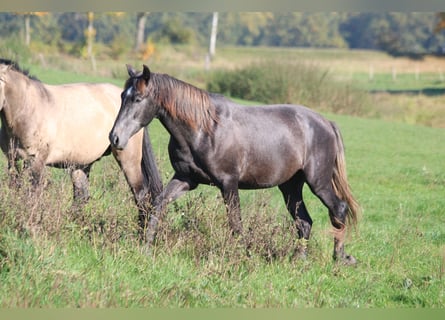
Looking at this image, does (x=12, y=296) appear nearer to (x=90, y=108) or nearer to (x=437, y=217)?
(x=90, y=108)

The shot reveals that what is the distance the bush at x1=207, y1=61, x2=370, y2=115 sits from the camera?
3259cm

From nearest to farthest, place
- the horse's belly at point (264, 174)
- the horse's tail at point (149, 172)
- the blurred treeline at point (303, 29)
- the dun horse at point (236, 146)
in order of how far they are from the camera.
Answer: the dun horse at point (236, 146) < the horse's belly at point (264, 174) < the horse's tail at point (149, 172) < the blurred treeline at point (303, 29)

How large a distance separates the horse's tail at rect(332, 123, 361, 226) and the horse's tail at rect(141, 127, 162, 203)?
221cm

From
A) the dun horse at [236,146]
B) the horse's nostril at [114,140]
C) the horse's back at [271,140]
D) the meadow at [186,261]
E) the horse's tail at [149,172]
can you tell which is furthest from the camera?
the horse's tail at [149,172]

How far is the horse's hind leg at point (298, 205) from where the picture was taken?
9.28 meters

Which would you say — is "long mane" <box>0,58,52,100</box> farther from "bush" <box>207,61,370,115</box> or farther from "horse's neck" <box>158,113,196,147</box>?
"bush" <box>207,61,370,115</box>

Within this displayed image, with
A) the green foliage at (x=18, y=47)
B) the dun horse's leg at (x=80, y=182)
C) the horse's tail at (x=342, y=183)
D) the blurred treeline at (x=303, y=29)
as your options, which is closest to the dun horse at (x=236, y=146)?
the horse's tail at (x=342, y=183)

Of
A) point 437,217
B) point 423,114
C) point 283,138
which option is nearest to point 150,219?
point 283,138

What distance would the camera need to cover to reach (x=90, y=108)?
1011 centimetres

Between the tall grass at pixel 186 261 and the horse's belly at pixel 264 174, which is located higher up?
the horse's belly at pixel 264 174

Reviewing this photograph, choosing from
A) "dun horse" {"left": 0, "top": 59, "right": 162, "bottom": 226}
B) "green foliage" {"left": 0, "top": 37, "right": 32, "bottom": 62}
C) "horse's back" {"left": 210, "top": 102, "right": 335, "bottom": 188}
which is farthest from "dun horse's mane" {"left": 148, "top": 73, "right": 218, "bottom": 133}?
"green foliage" {"left": 0, "top": 37, "right": 32, "bottom": 62}

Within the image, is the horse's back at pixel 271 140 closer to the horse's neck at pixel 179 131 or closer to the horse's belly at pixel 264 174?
the horse's belly at pixel 264 174

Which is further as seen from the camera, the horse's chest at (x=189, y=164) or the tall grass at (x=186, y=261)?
the horse's chest at (x=189, y=164)

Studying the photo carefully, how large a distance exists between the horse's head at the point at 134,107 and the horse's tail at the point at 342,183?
2.52 meters
